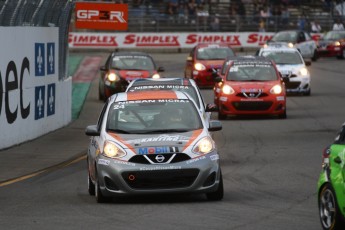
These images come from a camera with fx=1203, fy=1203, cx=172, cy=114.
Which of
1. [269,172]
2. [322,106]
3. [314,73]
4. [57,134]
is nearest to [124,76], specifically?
[322,106]

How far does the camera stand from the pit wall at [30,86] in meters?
22.5

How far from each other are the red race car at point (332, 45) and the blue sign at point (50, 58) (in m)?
34.6

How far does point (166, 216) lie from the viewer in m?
13.4

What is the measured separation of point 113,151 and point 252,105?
15.4 metres

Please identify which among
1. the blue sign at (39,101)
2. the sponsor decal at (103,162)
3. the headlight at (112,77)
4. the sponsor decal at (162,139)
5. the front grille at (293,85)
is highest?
the sponsor decal at (162,139)

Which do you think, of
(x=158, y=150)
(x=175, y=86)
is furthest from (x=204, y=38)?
(x=158, y=150)

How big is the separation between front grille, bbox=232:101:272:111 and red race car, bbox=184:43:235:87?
461 inches

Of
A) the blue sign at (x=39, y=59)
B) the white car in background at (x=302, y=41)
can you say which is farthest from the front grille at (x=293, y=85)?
the white car in background at (x=302, y=41)

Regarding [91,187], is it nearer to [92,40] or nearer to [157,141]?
[157,141]

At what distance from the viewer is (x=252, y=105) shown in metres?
29.7

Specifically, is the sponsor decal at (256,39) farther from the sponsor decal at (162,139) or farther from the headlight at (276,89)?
the sponsor decal at (162,139)

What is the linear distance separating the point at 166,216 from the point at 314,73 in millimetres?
37384

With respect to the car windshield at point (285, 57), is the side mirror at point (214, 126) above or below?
above

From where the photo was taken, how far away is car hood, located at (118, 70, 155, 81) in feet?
120
